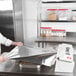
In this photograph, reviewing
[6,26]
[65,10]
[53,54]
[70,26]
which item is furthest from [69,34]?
[53,54]

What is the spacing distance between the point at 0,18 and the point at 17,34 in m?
0.41

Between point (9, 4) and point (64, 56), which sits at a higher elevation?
point (9, 4)

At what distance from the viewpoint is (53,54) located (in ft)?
4.19

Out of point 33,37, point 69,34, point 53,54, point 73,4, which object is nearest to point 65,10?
point 73,4

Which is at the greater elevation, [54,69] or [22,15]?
[22,15]

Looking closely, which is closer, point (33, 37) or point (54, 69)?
point (54, 69)

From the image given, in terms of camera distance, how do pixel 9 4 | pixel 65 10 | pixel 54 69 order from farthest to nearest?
pixel 65 10
pixel 9 4
pixel 54 69

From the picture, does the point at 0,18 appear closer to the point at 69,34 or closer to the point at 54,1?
the point at 54,1

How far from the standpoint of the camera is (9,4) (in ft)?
8.43

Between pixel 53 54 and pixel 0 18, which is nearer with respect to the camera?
pixel 53 54

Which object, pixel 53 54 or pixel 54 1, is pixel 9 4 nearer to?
pixel 54 1

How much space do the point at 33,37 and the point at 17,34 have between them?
51 cm

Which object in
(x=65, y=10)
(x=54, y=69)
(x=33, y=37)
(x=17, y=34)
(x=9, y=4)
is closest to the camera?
(x=54, y=69)

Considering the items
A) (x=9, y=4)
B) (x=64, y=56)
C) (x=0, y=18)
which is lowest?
(x=64, y=56)
